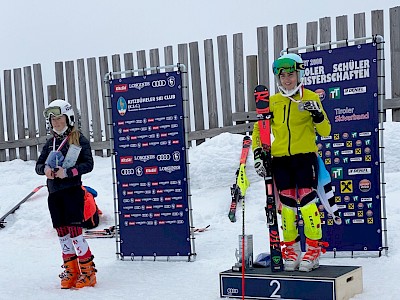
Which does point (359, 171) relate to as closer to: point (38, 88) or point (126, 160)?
point (126, 160)

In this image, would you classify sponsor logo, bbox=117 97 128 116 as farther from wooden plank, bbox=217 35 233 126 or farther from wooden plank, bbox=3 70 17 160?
wooden plank, bbox=3 70 17 160

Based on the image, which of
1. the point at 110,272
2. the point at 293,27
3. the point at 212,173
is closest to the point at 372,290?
the point at 110,272

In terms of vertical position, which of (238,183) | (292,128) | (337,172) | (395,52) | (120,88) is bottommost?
(238,183)

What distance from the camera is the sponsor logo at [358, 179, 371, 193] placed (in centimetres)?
637

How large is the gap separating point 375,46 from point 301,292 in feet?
8.59

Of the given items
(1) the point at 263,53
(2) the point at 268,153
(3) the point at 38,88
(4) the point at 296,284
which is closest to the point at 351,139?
(2) the point at 268,153

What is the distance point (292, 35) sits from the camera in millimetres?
9867

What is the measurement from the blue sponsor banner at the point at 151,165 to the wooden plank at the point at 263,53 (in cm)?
336

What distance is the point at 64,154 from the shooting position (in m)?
5.97

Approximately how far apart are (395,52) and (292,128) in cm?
484

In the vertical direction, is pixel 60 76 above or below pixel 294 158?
above

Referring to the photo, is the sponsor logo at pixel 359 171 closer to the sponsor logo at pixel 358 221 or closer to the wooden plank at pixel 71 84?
the sponsor logo at pixel 358 221

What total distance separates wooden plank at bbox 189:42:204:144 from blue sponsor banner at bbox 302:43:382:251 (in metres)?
4.14

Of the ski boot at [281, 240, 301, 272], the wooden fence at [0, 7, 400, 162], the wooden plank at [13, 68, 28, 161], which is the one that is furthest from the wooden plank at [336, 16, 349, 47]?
the wooden plank at [13, 68, 28, 161]
